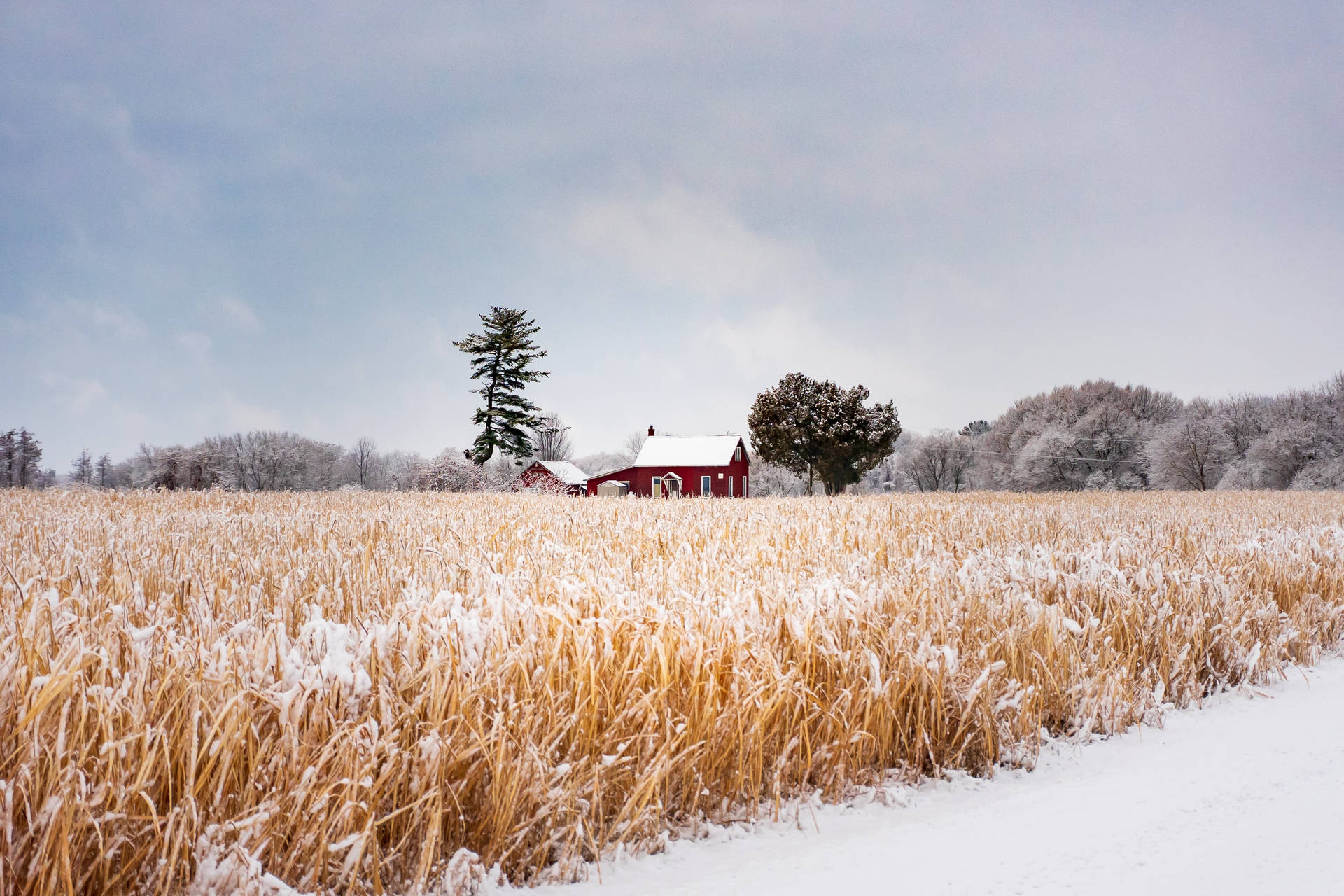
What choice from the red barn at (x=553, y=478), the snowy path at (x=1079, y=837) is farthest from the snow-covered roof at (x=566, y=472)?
the snowy path at (x=1079, y=837)

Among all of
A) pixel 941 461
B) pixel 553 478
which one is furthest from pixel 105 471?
pixel 941 461

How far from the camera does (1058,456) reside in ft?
175

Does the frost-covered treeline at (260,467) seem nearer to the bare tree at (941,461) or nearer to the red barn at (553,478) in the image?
the red barn at (553,478)

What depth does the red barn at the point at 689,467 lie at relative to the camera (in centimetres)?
4728

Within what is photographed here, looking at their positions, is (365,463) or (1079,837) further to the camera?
A: (365,463)

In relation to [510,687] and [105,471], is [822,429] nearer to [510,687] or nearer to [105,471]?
[510,687]

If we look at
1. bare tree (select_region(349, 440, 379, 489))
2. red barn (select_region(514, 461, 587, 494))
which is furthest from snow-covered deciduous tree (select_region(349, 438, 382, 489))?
red barn (select_region(514, 461, 587, 494))

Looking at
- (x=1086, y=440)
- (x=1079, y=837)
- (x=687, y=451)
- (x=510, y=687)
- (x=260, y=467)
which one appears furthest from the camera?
(x=260, y=467)

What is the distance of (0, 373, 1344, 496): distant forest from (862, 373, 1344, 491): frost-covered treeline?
9 cm

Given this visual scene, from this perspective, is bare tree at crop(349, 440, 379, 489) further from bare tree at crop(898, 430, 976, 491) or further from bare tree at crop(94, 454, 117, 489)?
bare tree at crop(898, 430, 976, 491)

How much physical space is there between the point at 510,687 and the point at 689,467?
45465 millimetres

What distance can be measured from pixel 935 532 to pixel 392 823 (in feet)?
18.4

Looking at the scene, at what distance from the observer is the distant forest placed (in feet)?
133

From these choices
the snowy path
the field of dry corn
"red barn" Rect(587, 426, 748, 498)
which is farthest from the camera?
"red barn" Rect(587, 426, 748, 498)
